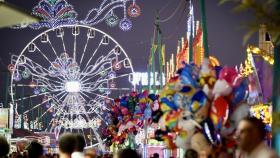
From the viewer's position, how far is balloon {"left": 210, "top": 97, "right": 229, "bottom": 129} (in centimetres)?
762

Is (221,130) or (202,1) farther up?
(202,1)

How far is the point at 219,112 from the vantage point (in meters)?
7.61

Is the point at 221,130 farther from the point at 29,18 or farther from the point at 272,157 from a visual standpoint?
the point at 29,18

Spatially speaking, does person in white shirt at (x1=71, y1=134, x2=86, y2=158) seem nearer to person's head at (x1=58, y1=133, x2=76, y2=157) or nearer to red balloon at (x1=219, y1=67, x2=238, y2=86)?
person's head at (x1=58, y1=133, x2=76, y2=157)

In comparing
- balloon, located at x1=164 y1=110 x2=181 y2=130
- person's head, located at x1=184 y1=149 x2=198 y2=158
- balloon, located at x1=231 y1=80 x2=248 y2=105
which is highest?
balloon, located at x1=231 y1=80 x2=248 y2=105

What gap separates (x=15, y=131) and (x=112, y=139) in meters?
17.9

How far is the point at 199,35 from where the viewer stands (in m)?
28.6

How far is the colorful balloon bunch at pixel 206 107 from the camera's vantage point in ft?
25.3

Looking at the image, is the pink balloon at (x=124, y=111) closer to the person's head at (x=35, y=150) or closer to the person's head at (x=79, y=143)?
the person's head at (x=79, y=143)

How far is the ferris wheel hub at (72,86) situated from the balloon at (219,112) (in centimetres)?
2929

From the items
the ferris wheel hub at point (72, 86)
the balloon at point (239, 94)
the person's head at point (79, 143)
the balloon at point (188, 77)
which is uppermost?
the ferris wheel hub at point (72, 86)

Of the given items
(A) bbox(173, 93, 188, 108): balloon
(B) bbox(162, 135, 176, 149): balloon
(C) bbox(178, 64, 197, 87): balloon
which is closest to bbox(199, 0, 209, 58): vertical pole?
(B) bbox(162, 135, 176, 149): balloon

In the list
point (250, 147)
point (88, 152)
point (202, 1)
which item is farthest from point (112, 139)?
point (250, 147)

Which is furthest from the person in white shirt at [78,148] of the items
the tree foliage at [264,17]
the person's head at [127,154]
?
the tree foliage at [264,17]
